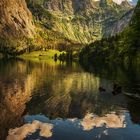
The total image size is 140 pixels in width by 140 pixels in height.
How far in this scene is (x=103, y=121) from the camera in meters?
54.9

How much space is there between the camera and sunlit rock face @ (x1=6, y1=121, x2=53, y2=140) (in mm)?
45566

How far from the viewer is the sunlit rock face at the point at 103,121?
51719 mm

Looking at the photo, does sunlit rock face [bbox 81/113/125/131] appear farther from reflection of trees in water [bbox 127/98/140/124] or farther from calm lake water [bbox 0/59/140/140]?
reflection of trees in water [bbox 127/98/140/124]

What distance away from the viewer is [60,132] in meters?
47.9

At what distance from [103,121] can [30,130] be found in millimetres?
12880

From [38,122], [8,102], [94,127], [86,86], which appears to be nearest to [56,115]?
[38,122]

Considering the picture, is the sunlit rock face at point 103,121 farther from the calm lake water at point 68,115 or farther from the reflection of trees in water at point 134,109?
the reflection of trees in water at point 134,109

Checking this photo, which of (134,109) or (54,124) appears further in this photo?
(134,109)

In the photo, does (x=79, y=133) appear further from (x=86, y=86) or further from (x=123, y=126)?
(x=86, y=86)

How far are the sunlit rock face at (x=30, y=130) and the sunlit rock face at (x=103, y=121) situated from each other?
18.8 feet

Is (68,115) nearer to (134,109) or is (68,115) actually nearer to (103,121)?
(103,121)

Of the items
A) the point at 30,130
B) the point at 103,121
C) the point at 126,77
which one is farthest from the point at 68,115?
the point at 126,77

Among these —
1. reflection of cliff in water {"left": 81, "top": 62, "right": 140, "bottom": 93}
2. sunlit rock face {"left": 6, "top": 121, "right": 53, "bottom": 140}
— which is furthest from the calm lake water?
reflection of cliff in water {"left": 81, "top": 62, "right": 140, "bottom": 93}

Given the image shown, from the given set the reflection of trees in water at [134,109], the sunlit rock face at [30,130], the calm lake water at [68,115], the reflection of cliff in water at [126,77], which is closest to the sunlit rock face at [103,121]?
the calm lake water at [68,115]
